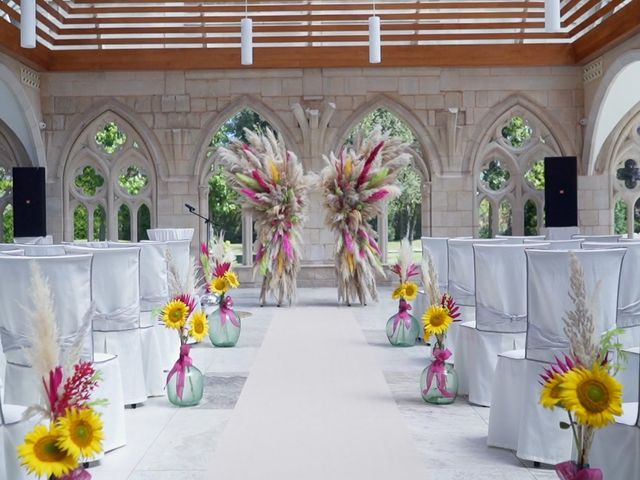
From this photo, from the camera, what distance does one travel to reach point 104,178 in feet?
40.9

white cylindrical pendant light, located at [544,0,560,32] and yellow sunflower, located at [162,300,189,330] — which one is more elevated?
white cylindrical pendant light, located at [544,0,560,32]

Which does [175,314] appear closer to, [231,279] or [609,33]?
[231,279]

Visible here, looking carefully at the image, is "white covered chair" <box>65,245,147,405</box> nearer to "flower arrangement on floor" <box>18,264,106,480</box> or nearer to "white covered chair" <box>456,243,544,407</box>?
"white covered chair" <box>456,243,544,407</box>

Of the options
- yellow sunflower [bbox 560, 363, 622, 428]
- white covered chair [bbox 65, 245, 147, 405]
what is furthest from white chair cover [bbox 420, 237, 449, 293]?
yellow sunflower [bbox 560, 363, 622, 428]

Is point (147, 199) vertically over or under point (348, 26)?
under

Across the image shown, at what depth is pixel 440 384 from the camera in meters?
4.61

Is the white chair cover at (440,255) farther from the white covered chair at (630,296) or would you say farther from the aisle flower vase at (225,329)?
the white covered chair at (630,296)

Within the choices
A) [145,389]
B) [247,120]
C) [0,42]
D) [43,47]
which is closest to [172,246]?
[145,389]

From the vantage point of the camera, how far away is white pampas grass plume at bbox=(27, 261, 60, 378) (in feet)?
6.11

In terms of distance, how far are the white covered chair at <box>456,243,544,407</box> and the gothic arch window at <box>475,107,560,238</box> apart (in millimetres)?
7851

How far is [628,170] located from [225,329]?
777 cm

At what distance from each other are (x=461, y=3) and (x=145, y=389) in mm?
8278

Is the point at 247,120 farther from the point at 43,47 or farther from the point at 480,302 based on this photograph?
the point at 480,302

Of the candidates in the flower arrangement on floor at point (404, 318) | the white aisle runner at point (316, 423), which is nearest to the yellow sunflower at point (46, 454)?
the white aisle runner at point (316, 423)
